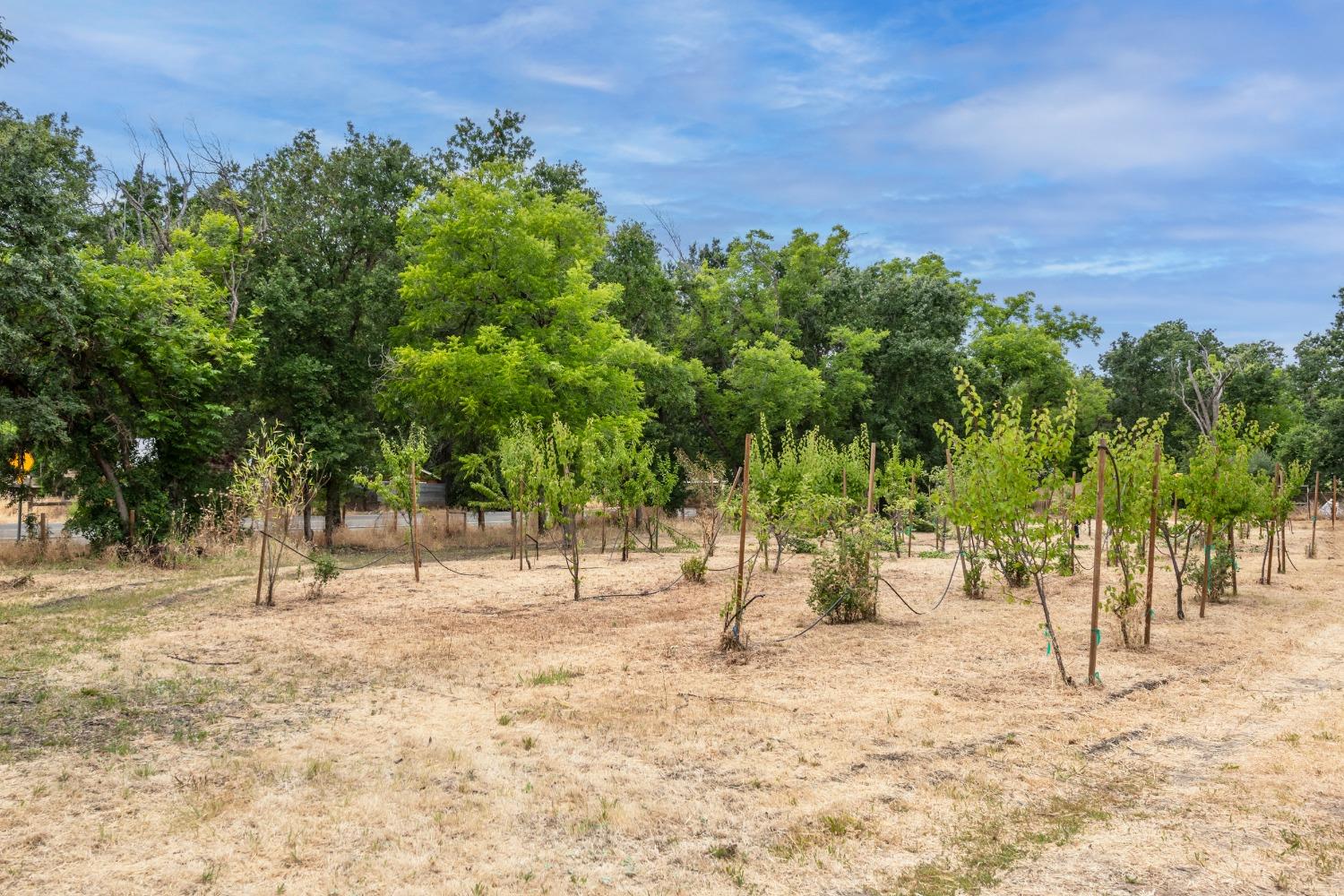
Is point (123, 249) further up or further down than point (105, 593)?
further up

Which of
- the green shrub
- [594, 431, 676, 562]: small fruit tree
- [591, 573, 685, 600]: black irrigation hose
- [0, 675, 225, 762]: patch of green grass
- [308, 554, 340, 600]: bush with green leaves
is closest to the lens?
[0, 675, 225, 762]: patch of green grass

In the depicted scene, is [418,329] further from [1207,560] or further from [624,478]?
[1207,560]

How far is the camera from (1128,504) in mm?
11125

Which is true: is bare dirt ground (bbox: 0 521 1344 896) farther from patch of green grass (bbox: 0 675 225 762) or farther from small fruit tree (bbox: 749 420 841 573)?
small fruit tree (bbox: 749 420 841 573)

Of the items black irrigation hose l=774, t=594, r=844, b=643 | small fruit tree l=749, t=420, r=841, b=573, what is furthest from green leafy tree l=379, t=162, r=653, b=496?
black irrigation hose l=774, t=594, r=844, b=643

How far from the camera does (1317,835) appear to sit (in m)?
5.57

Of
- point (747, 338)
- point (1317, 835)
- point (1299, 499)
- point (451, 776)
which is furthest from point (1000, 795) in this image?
point (1299, 499)

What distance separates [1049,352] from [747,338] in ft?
48.5

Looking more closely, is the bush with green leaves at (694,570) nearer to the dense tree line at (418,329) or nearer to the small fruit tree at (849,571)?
the small fruit tree at (849,571)

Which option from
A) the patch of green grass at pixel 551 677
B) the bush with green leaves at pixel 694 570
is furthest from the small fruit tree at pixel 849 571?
the patch of green grass at pixel 551 677

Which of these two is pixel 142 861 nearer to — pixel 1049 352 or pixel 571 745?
pixel 571 745

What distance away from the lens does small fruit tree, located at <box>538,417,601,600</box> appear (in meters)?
17.8

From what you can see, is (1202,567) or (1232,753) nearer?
(1232,753)

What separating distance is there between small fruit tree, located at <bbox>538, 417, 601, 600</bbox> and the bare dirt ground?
5407 millimetres
